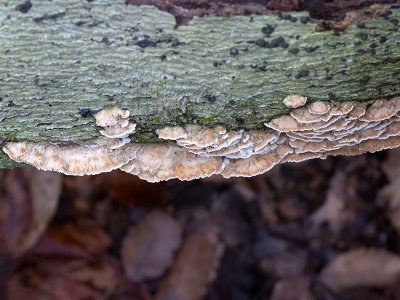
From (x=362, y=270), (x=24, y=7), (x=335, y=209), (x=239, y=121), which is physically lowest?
(x=362, y=270)

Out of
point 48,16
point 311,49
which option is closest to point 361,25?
point 311,49

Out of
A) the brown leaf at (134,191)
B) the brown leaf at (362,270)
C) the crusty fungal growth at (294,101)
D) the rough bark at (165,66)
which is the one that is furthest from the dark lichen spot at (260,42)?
the brown leaf at (362,270)

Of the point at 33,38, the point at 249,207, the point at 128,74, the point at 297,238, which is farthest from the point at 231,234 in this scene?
the point at 33,38

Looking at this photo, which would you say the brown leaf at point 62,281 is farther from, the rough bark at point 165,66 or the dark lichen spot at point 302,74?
the dark lichen spot at point 302,74

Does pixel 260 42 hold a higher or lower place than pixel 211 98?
higher

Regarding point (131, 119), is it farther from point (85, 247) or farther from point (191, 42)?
point (85, 247)

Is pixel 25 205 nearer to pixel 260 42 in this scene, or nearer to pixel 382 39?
pixel 260 42
